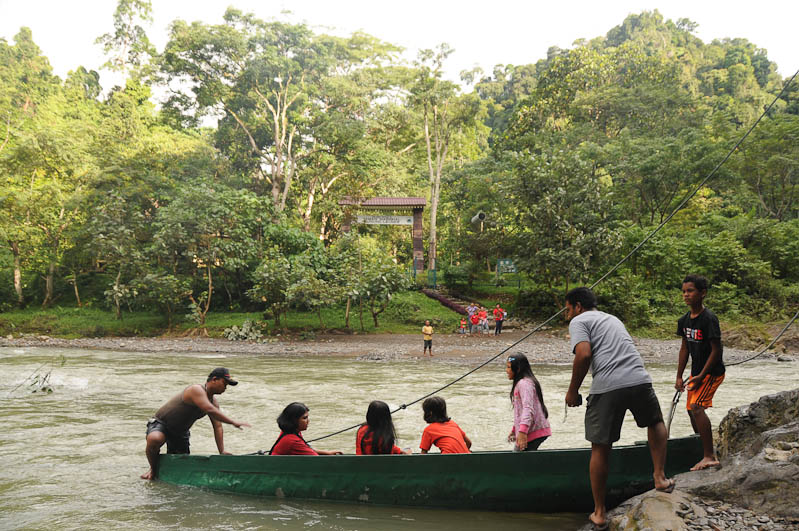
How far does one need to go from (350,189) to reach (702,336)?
24603 millimetres

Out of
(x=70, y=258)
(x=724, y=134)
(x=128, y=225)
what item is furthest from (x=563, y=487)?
(x=70, y=258)

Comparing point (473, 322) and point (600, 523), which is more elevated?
point (600, 523)

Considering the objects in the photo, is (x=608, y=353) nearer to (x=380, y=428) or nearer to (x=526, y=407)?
(x=526, y=407)

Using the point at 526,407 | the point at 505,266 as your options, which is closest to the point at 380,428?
the point at 526,407

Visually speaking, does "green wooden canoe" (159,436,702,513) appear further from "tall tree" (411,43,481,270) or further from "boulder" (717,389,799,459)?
"tall tree" (411,43,481,270)

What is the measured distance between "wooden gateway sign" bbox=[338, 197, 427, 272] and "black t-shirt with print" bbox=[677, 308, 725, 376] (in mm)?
22874

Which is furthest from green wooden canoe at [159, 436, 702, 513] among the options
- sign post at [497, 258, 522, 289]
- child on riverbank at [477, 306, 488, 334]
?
sign post at [497, 258, 522, 289]

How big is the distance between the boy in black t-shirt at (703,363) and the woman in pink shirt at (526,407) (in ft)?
3.98

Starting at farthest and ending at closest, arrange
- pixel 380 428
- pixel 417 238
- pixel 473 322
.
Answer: pixel 417 238 → pixel 473 322 → pixel 380 428

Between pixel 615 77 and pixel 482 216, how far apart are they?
1742 cm

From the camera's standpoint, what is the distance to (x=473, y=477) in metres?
4.84

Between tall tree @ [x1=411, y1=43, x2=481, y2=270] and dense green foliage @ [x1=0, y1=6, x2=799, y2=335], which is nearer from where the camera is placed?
dense green foliage @ [x1=0, y1=6, x2=799, y2=335]

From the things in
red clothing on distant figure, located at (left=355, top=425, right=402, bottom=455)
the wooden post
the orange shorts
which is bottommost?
red clothing on distant figure, located at (left=355, top=425, right=402, bottom=455)

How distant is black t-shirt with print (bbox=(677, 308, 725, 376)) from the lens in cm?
461
